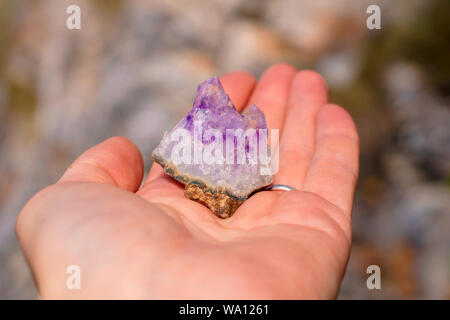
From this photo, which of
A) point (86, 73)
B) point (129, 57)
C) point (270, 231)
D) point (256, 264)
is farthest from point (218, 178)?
point (86, 73)

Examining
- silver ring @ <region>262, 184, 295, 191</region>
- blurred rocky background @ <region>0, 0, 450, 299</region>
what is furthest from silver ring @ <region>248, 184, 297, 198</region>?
blurred rocky background @ <region>0, 0, 450, 299</region>

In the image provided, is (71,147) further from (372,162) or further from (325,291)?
(325,291)

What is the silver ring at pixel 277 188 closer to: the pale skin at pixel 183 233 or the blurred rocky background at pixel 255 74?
the pale skin at pixel 183 233

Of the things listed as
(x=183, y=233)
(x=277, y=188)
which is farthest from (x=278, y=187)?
(x=183, y=233)

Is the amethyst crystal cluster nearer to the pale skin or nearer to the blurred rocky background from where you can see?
the pale skin

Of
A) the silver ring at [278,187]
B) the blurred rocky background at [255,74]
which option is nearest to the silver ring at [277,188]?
the silver ring at [278,187]
